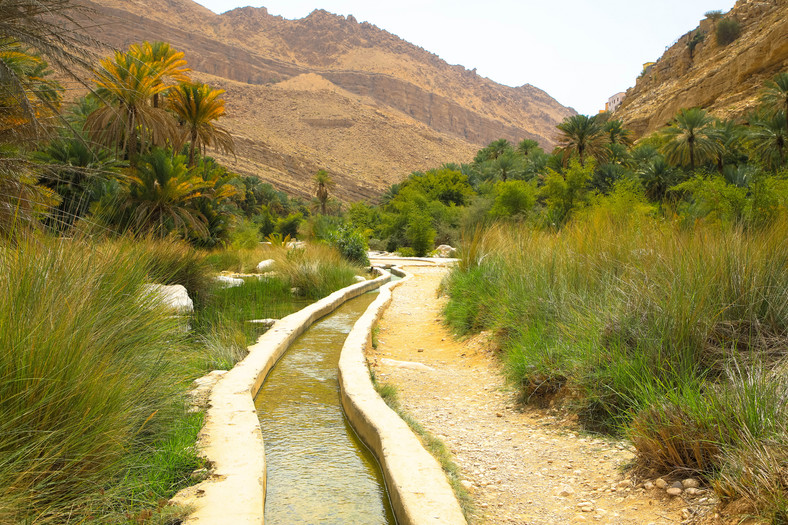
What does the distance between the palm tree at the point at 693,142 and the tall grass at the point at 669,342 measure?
2553 cm

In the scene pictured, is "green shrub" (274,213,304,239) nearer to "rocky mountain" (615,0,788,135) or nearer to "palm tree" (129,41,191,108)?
"palm tree" (129,41,191,108)

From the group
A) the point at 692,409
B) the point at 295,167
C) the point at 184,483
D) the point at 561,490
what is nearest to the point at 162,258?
the point at 184,483

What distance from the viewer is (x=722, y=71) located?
126ft

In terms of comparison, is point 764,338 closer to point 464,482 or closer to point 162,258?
point 464,482

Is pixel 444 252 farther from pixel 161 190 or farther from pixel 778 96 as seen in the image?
pixel 778 96

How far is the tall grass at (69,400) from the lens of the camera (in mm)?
1999

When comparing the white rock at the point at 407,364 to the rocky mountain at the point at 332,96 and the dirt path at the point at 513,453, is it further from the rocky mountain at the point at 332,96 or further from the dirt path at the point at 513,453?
the rocky mountain at the point at 332,96

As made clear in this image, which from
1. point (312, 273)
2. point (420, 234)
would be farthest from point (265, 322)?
point (420, 234)

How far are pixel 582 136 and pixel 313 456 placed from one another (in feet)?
102

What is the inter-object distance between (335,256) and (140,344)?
11.6m

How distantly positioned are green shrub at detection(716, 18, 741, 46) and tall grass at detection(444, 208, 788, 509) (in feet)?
165

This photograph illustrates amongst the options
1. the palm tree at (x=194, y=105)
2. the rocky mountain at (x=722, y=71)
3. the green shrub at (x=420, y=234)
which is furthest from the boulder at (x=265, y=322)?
the rocky mountain at (x=722, y=71)

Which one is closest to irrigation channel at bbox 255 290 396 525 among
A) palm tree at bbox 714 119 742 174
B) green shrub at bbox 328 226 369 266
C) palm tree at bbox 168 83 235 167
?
green shrub at bbox 328 226 369 266

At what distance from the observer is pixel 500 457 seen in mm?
3383
